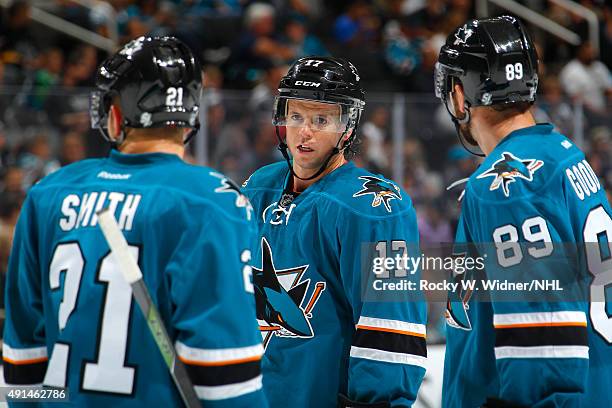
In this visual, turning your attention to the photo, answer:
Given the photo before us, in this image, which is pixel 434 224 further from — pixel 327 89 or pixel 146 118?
pixel 146 118

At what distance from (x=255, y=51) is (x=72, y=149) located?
2365 millimetres

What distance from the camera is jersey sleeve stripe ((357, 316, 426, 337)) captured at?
2.60 m

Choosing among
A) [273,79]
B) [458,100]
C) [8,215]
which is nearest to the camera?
[458,100]

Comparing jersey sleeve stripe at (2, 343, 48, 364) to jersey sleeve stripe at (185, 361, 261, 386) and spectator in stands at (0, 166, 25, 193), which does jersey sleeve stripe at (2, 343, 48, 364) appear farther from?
spectator in stands at (0, 166, 25, 193)

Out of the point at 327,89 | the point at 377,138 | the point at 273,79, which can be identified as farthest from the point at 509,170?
the point at 273,79

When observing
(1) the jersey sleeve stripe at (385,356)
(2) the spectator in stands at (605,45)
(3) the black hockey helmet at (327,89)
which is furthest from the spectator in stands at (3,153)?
(2) the spectator in stands at (605,45)

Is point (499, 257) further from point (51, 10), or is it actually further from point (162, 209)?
point (51, 10)

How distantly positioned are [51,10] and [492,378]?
6.92 meters

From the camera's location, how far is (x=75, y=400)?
80.7 inches

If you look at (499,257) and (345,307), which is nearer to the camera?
(499,257)

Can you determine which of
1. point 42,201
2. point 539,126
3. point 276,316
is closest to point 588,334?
point 539,126

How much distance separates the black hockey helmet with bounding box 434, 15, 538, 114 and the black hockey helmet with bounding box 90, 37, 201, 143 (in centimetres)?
76

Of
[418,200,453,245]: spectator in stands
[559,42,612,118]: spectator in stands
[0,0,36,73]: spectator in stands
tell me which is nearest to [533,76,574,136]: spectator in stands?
[418,200,453,245]: spectator in stands

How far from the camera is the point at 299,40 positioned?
8.11 meters
